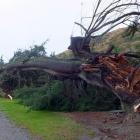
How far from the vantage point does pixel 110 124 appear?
21625 millimetres

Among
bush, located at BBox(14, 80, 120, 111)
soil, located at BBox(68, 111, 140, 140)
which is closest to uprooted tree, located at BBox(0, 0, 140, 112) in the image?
soil, located at BBox(68, 111, 140, 140)

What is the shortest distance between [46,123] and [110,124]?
116 inches

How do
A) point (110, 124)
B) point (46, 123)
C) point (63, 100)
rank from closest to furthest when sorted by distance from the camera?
point (110, 124) < point (46, 123) < point (63, 100)

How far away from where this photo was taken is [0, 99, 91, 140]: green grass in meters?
19.5

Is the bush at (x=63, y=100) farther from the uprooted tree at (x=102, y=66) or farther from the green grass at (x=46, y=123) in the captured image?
the uprooted tree at (x=102, y=66)

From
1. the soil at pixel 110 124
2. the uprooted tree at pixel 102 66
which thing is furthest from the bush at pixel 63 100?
the uprooted tree at pixel 102 66

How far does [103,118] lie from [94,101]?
208cm

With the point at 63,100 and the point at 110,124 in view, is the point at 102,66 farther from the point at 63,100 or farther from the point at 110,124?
the point at 63,100

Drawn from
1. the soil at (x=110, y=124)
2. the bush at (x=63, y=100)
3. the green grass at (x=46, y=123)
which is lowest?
the green grass at (x=46, y=123)

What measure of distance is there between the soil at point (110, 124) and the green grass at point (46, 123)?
52cm

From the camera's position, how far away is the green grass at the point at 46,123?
1945 centimetres

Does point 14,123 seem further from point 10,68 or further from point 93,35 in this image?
point 93,35

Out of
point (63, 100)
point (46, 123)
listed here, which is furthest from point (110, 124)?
point (63, 100)

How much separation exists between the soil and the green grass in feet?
1.71
